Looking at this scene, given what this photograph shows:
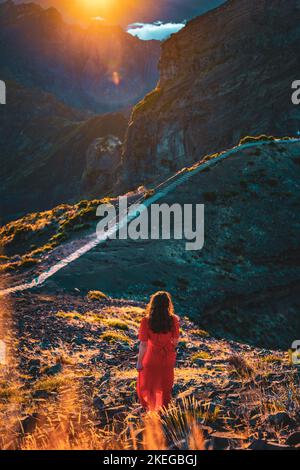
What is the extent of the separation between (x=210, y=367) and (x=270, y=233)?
2681cm

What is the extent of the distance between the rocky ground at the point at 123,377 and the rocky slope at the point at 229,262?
4840mm

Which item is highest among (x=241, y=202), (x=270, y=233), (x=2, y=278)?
(x=241, y=202)

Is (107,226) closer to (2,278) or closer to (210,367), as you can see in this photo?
(2,278)

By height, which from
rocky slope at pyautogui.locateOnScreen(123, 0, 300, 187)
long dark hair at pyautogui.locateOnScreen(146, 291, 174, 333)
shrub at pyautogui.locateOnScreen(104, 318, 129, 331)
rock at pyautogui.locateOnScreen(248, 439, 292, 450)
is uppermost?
rocky slope at pyautogui.locateOnScreen(123, 0, 300, 187)

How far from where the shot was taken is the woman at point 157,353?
8.10 meters

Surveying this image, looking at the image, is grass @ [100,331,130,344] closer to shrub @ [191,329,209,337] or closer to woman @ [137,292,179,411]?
shrub @ [191,329,209,337]

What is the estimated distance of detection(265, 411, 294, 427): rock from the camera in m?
6.96

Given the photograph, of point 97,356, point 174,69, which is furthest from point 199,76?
point 97,356

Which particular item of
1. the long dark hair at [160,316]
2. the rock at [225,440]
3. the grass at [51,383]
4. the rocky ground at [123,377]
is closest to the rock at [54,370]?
the rocky ground at [123,377]

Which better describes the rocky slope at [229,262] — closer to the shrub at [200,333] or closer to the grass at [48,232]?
the shrub at [200,333]

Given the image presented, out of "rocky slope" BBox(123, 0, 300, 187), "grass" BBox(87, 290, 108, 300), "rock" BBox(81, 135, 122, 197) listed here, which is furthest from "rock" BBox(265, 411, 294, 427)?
"rock" BBox(81, 135, 122, 197)

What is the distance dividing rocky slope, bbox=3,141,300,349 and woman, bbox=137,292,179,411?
56.8 feet
